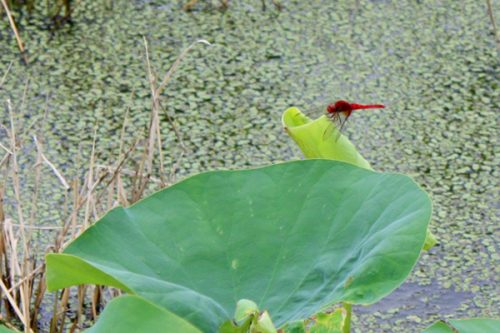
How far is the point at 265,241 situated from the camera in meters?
0.91

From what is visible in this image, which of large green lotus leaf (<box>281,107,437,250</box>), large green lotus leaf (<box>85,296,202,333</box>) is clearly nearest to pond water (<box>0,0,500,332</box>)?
large green lotus leaf (<box>281,107,437,250</box>)

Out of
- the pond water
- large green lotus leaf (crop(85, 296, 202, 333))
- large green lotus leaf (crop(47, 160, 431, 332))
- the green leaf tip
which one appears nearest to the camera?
large green lotus leaf (crop(85, 296, 202, 333))

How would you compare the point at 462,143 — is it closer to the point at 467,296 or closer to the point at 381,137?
the point at 381,137

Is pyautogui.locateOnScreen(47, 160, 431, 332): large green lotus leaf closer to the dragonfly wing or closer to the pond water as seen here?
the dragonfly wing

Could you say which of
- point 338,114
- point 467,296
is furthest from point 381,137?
point 338,114

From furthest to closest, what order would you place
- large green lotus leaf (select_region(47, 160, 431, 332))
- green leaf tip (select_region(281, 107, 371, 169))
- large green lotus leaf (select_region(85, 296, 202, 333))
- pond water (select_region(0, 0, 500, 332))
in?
pond water (select_region(0, 0, 500, 332)) < green leaf tip (select_region(281, 107, 371, 169)) < large green lotus leaf (select_region(47, 160, 431, 332)) < large green lotus leaf (select_region(85, 296, 202, 333))

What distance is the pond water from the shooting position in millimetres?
1656

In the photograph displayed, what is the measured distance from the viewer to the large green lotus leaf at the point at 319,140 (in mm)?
988

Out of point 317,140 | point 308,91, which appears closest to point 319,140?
point 317,140

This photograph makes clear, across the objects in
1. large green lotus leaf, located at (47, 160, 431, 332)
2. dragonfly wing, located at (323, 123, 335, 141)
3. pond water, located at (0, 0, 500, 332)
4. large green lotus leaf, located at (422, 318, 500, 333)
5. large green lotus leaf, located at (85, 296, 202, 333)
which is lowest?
pond water, located at (0, 0, 500, 332)

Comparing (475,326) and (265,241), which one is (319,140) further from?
(475,326)

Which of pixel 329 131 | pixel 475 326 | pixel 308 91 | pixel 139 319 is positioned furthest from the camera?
pixel 308 91

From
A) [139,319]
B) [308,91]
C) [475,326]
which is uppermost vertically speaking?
[139,319]

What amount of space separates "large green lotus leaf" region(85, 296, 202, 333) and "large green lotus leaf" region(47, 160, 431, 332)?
0.34 ft
